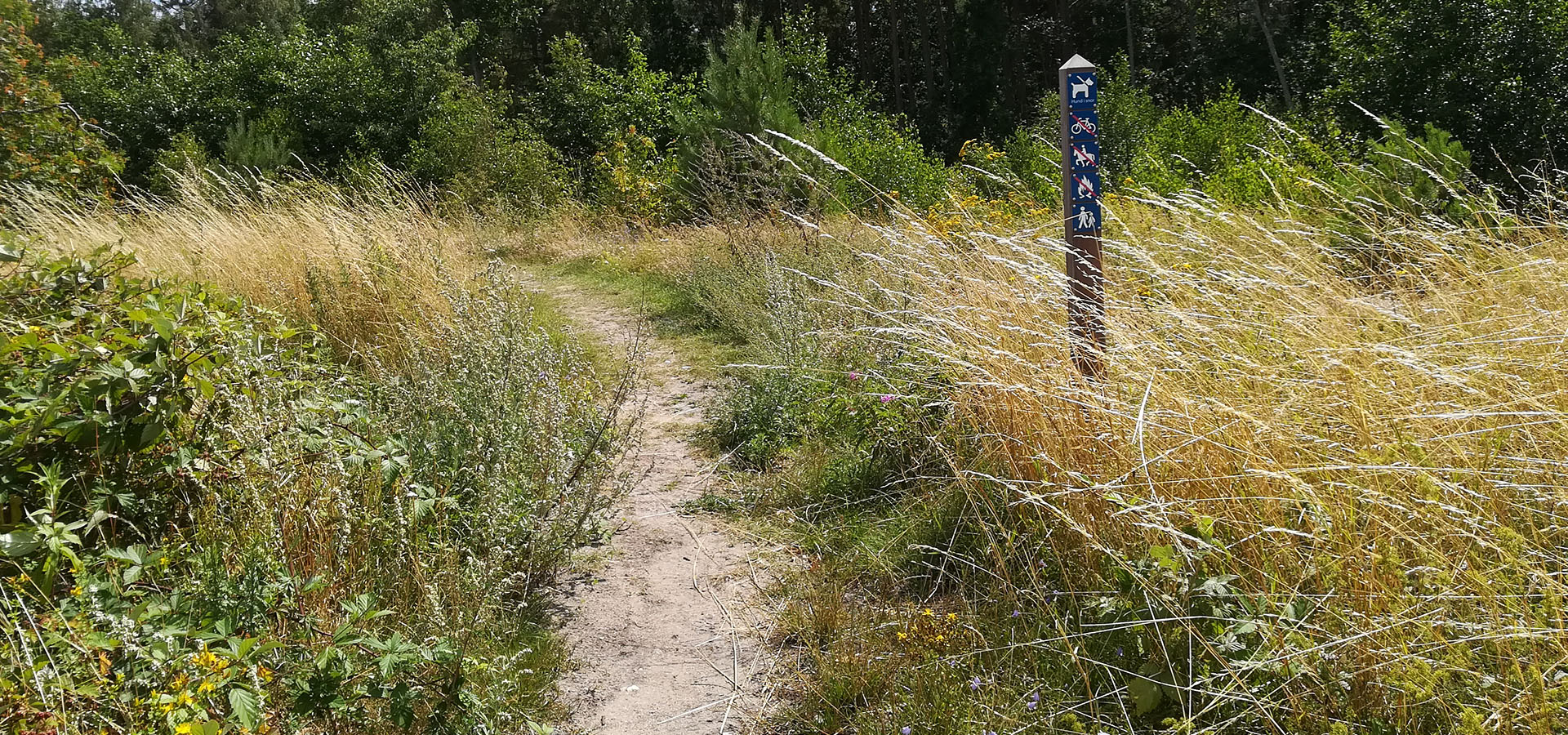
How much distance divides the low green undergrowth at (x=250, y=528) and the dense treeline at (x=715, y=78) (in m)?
4.93

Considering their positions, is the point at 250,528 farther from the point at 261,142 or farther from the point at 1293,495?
the point at 261,142

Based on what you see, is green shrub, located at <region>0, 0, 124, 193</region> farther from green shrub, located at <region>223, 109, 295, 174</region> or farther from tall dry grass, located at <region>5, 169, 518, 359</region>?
green shrub, located at <region>223, 109, 295, 174</region>

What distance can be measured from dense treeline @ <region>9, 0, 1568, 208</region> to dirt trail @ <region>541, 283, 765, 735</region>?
4.35 m

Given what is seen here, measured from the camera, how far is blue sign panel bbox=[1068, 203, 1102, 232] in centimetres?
332

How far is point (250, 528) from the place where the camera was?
2646 millimetres

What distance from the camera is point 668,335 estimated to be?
714cm

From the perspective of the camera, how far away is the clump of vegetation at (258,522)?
210 cm

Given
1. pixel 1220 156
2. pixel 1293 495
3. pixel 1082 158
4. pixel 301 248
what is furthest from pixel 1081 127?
pixel 1220 156

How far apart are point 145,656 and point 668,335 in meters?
5.24

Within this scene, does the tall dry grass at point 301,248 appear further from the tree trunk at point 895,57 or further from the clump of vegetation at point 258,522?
the tree trunk at point 895,57

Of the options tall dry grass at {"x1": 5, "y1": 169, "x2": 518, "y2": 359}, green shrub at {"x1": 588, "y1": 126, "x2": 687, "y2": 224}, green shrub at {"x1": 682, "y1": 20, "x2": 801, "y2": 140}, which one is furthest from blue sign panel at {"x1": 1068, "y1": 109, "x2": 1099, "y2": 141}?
green shrub at {"x1": 588, "y1": 126, "x2": 687, "y2": 224}

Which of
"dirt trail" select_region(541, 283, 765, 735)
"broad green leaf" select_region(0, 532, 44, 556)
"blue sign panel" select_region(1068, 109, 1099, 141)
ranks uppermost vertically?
"blue sign panel" select_region(1068, 109, 1099, 141)

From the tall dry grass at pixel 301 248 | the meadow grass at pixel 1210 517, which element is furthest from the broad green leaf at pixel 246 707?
the tall dry grass at pixel 301 248

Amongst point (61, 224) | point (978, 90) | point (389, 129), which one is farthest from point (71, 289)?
point (978, 90)
